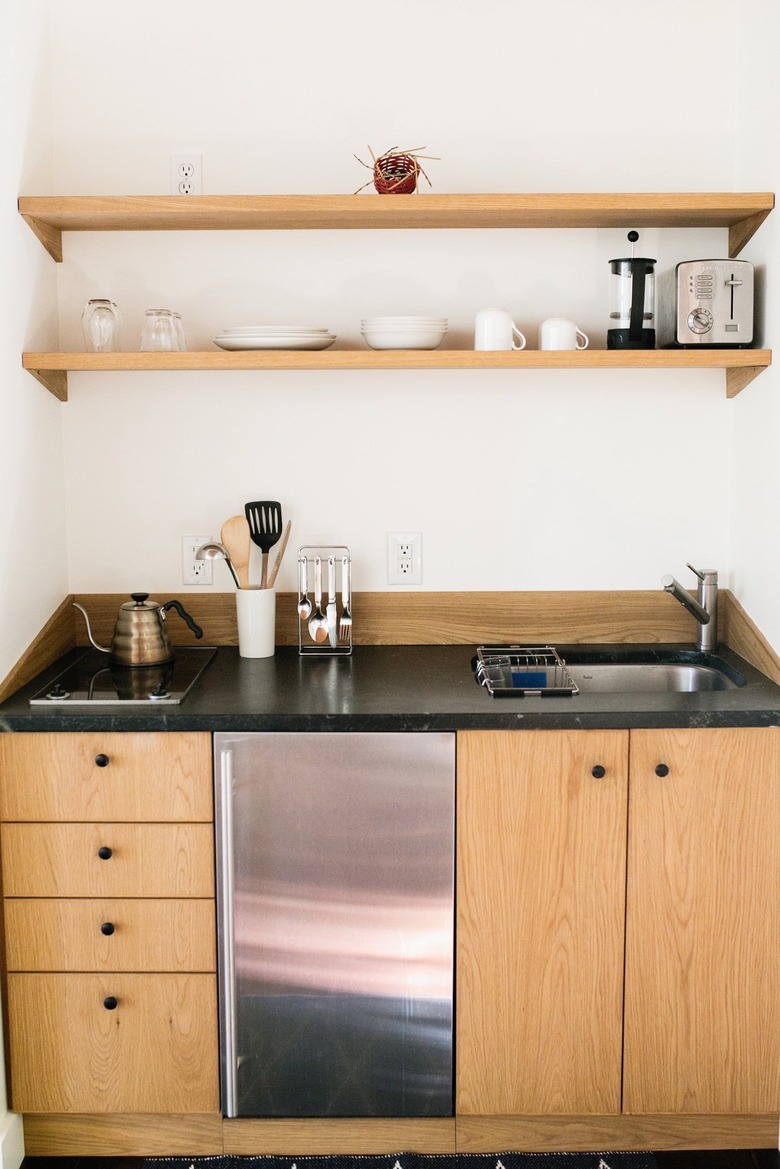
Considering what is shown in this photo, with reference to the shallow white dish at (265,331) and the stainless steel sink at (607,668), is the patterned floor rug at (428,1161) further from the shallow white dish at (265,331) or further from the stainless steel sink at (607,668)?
the shallow white dish at (265,331)

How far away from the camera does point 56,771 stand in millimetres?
1947

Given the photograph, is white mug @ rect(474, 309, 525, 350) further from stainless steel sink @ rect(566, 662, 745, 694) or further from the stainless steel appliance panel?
the stainless steel appliance panel

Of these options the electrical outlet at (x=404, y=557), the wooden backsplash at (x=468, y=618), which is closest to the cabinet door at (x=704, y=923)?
the wooden backsplash at (x=468, y=618)

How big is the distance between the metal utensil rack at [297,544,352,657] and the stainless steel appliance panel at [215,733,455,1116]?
1.52 feet

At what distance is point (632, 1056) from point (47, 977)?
1.11m

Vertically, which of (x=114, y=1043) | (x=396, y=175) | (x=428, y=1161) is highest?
(x=396, y=175)

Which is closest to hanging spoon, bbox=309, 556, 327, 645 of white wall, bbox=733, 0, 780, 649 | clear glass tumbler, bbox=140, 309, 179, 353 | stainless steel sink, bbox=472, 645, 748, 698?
stainless steel sink, bbox=472, 645, 748, 698

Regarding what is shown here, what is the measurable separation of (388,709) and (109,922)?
2.15ft

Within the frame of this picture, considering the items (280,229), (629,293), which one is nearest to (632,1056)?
(629,293)

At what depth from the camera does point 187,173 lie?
7.64 ft

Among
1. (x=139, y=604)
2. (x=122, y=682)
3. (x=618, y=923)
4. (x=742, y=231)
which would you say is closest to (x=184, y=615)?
A: (x=139, y=604)

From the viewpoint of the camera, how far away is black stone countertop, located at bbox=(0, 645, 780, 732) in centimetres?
191

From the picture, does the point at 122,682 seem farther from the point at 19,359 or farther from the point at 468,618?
the point at 468,618

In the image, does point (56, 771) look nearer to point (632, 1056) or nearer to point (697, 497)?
point (632, 1056)
